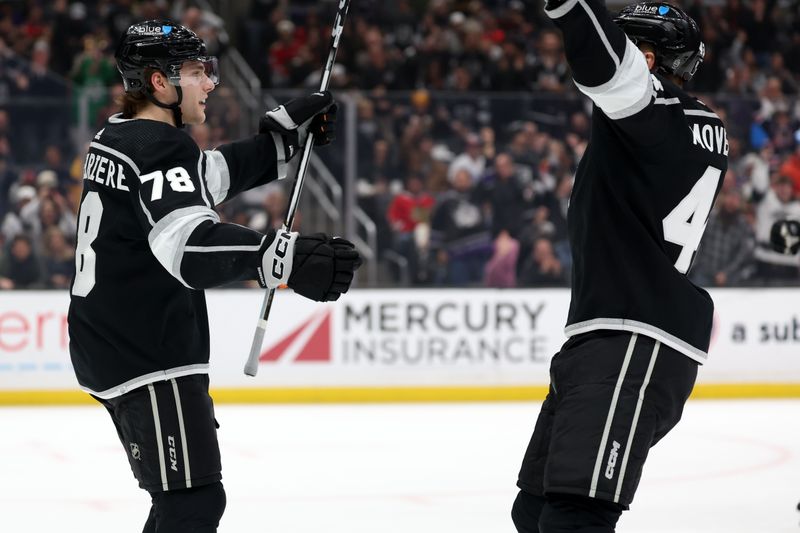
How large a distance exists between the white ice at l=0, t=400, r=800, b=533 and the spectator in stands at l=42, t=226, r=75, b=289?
79 cm

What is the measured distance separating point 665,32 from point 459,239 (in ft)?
17.3

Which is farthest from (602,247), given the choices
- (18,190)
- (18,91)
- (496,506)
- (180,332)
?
(18,91)

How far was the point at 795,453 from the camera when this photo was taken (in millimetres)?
5898

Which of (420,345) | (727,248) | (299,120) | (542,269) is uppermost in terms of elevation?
(299,120)

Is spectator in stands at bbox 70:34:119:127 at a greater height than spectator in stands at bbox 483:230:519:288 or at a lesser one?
greater

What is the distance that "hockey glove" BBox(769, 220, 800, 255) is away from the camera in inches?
141

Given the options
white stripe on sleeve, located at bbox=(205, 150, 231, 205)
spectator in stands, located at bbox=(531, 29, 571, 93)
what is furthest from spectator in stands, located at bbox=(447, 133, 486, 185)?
white stripe on sleeve, located at bbox=(205, 150, 231, 205)

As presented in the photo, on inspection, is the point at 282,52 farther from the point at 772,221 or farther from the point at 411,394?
the point at 772,221

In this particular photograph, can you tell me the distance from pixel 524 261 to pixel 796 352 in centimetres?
184

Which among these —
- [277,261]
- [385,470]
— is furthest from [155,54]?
[385,470]

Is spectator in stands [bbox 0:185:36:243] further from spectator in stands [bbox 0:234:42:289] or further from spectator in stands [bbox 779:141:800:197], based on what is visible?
spectator in stands [bbox 779:141:800:197]

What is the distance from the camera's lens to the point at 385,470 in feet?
18.1

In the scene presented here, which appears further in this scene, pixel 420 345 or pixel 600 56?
pixel 420 345

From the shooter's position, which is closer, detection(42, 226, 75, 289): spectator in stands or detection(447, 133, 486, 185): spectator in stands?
detection(42, 226, 75, 289): spectator in stands
